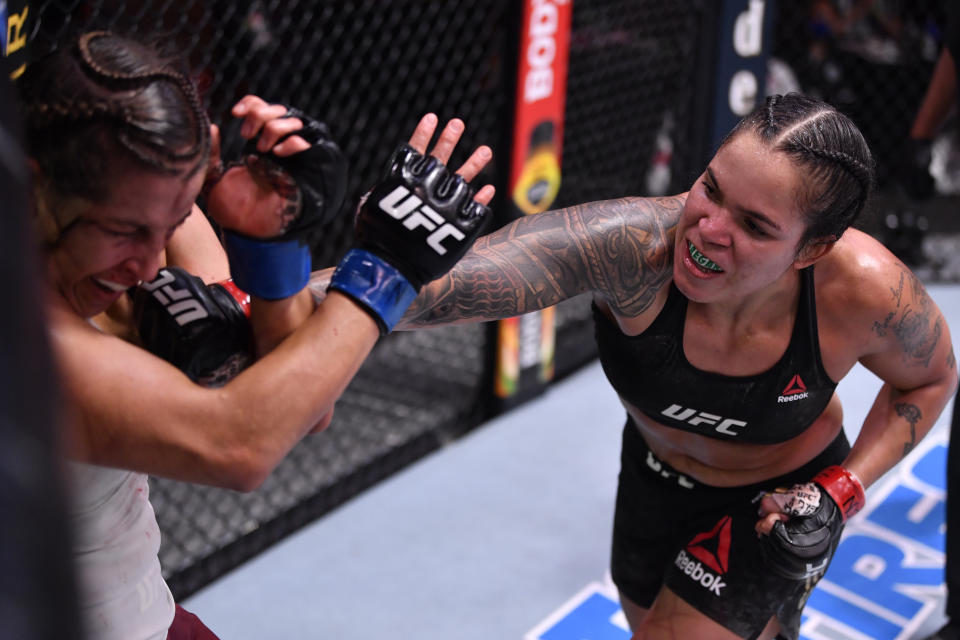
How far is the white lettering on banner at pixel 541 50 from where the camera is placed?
309 cm

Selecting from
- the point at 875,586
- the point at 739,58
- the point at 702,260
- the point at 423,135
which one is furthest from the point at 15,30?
the point at 739,58

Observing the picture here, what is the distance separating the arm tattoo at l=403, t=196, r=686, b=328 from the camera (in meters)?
1.52

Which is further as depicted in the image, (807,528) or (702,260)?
(807,528)

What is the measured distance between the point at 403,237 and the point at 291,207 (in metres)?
0.13

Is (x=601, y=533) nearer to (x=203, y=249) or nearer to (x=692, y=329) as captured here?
(x=692, y=329)

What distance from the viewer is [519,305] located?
60.5 inches

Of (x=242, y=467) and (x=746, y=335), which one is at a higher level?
(x=242, y=467)

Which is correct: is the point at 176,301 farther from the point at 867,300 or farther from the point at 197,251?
the point at 867,300

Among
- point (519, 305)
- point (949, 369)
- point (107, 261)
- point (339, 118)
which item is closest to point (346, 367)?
point (107, 261)

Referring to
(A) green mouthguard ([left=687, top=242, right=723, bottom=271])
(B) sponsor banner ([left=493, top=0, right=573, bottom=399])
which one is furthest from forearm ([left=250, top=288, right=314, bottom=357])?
(B) sponsor banner ([left=493, top=0, right=573, bottom=399])

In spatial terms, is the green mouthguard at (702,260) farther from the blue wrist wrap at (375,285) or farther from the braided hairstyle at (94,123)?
the braided hairstyle at (94,123)

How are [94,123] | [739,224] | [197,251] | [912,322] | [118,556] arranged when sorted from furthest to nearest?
[912,322]
[739,224]
[197,251]
[118,556]
[94,123]

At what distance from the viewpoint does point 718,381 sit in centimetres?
161

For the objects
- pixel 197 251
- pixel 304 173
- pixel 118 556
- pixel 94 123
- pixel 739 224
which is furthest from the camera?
pixel 739 224
